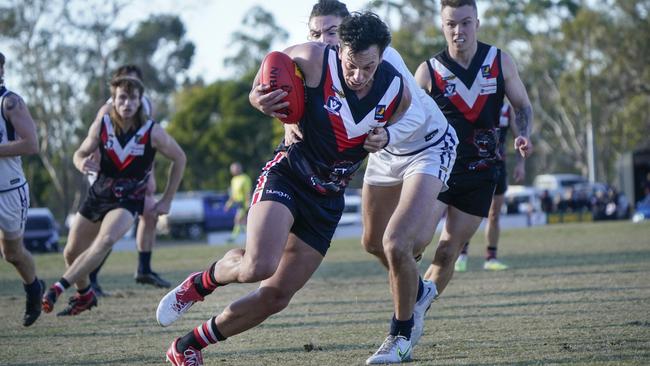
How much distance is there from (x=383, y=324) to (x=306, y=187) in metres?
2.57

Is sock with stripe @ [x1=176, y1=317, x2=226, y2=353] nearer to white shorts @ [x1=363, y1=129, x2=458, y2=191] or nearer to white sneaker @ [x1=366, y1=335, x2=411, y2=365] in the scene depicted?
white sneaker @ [x1=366, y1=335, x2=411, y2=365]

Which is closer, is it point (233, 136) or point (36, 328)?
point (36, 328)

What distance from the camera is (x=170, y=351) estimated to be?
19.9 ft

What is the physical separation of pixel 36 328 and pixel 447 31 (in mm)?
4556

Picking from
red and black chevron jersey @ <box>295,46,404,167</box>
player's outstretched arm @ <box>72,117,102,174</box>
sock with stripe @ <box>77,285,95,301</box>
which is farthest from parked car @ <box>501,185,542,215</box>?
red and black chevron jersey @ <box>295,46,404,167</box>

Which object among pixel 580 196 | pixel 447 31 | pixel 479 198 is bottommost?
pixel 580 196

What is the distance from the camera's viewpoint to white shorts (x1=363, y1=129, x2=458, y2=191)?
6.80 metres

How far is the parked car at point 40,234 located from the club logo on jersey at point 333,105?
90.2 feet

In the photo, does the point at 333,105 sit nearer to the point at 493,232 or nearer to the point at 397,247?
the point at 397,247

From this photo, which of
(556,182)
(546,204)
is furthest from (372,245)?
(556,182)

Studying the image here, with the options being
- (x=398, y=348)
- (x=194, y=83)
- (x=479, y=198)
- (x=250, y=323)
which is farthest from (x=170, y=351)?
(x=194, y=83)

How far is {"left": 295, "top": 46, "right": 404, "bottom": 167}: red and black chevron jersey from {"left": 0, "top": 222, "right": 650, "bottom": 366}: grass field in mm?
1373

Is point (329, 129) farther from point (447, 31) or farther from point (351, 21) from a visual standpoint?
point (447, 31)

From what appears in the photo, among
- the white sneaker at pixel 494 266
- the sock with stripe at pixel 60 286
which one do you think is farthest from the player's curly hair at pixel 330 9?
the white sneaker at pixel 494 266
